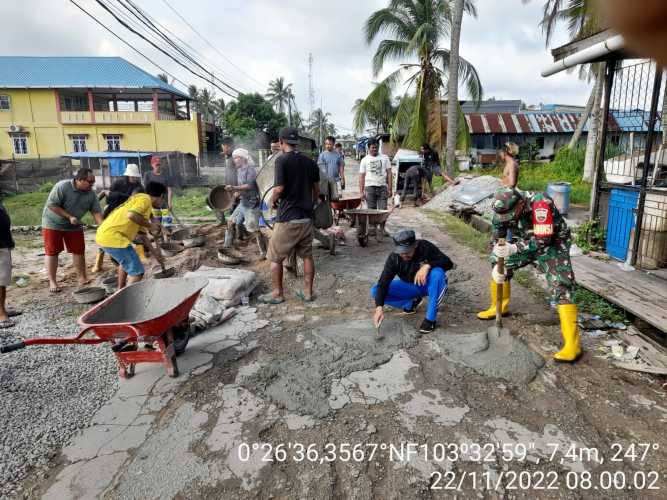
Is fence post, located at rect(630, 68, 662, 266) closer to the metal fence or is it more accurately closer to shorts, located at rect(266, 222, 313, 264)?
the metal fence

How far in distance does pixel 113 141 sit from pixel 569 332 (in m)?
29.6

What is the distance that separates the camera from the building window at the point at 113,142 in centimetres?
2719

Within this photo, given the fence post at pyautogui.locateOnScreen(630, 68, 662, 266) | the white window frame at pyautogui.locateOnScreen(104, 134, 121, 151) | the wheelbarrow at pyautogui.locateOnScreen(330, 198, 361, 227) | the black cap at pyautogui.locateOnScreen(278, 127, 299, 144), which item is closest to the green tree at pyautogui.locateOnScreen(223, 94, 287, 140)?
the white window frame at pyautogui.locateOnScreen(104, 134, 121, 151)

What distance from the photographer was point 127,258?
4.79m

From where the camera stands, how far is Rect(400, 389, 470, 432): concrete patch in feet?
9.32

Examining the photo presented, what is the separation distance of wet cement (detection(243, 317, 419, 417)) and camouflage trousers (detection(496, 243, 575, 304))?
1.26 m

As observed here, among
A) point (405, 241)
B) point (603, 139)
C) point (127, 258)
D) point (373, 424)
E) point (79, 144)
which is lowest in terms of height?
point (373, 424)

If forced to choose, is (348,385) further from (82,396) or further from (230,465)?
(82,396)

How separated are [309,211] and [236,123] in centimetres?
3401

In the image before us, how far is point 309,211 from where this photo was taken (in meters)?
4.95

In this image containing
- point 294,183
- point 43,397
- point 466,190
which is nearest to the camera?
point 43,397

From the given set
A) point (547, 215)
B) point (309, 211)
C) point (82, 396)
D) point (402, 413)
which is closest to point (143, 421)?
point (82, 396)

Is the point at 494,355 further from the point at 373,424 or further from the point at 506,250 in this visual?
the point at 373,424

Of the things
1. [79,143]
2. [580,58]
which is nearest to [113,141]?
[79,143]
